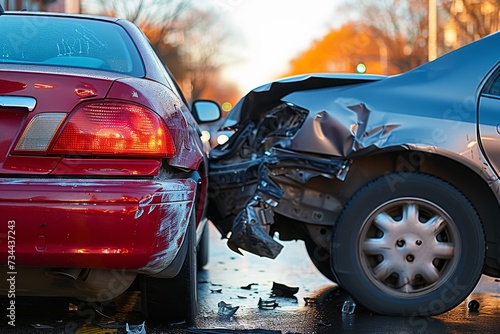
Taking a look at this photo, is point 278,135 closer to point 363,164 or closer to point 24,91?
point 363,164

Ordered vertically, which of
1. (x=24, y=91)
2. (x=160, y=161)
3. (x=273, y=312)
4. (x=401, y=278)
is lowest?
(x=273, y=312)

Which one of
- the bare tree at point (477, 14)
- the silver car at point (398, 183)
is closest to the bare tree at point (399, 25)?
the bare tree at point (477, 14)

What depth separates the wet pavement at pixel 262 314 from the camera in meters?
4.39

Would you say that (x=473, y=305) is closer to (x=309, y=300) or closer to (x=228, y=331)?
(x=309, y=300)

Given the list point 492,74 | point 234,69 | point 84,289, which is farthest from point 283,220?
point 234,69

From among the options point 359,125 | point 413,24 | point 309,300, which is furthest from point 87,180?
point 413,24

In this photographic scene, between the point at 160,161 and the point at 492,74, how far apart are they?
2.06 metres

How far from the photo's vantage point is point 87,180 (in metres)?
3.45

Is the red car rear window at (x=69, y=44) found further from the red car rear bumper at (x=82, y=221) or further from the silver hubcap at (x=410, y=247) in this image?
the silver hubcap at (x=410, y=247)

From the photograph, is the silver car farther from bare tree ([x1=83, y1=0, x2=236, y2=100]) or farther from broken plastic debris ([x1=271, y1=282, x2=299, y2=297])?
bare tree ([x1=83, y1=0, x2=236, y2=100])

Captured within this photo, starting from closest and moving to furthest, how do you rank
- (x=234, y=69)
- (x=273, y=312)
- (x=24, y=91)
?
(x=24, y=91) → (x=273, y=312) → (x=234, y=69)

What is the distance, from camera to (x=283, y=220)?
5.27m

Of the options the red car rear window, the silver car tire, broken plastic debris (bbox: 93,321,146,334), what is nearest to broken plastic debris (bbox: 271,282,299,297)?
the silver car tire

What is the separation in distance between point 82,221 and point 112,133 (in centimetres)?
39
